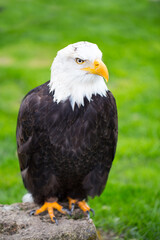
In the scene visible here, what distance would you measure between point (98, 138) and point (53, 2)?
1592 cm

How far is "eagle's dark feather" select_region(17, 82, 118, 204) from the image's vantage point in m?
3.11

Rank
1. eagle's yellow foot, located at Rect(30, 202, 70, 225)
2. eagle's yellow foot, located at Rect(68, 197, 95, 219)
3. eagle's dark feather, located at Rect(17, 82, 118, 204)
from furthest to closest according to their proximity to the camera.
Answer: eagle's yellow foot, located at Rect(68, 197, 95, 219) < eagle's yellow foot, located at Rect(30, 202, 70, 225) < eagle's dark feather, located at Rect(17, 82, 118, 204)

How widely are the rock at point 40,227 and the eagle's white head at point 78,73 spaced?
1.13 meters

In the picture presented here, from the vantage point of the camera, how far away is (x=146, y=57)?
1154 cm

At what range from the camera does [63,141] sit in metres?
3.13

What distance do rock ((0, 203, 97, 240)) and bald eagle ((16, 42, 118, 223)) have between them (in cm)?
16

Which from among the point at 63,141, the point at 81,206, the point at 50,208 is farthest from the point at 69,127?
the point at 81,206

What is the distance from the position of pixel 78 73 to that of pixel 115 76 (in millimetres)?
7110

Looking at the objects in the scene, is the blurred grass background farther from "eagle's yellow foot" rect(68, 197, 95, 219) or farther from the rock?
the rock

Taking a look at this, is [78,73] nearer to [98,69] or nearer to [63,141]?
[98,69]

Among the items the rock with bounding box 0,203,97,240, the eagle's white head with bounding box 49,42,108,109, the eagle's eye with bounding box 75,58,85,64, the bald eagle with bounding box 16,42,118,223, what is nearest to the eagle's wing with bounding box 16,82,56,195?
the bald eagle with bounding box 16,42,118,223

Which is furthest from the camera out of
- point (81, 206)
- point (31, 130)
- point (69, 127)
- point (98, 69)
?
point (81, 206)

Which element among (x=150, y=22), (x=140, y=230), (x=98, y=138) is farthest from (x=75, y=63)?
(x=150, y=22)

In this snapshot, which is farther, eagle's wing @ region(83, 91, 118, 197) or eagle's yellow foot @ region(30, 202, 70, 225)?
eagle's yellow foot @ region(30, 202, 70, 225)
